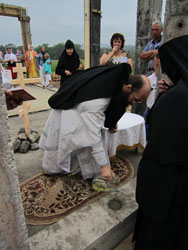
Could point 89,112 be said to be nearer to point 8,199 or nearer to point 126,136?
point 8,199

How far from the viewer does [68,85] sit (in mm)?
2168

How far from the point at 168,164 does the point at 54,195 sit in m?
1.72

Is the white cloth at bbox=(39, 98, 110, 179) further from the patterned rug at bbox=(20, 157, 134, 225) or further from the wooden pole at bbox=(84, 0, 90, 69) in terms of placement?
the wooden pole at bbox=(84, 0, 90, 69)

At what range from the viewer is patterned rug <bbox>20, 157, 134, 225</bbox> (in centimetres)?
212

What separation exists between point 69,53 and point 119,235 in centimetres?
446

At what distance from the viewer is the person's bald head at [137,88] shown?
1844 millimetres

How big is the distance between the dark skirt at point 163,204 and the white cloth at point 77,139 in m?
0.58

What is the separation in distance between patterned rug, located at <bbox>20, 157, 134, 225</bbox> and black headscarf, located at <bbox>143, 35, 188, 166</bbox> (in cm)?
143

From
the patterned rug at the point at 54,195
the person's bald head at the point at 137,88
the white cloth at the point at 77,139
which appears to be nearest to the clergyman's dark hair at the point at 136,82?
the person's bald head at the point at 137,88

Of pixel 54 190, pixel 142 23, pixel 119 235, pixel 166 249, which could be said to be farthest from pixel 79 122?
pixel 142 23

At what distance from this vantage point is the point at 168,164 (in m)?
1.15

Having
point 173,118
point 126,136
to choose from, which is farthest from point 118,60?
point 173,118

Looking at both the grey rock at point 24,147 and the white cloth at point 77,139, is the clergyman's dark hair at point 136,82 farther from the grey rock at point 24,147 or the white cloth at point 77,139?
the grey rock at point 24,147

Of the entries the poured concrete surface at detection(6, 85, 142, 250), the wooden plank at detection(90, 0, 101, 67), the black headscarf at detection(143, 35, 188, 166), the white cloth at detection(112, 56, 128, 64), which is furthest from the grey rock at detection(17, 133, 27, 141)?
the black headscarf at detection(143, 35, 188, 166)
